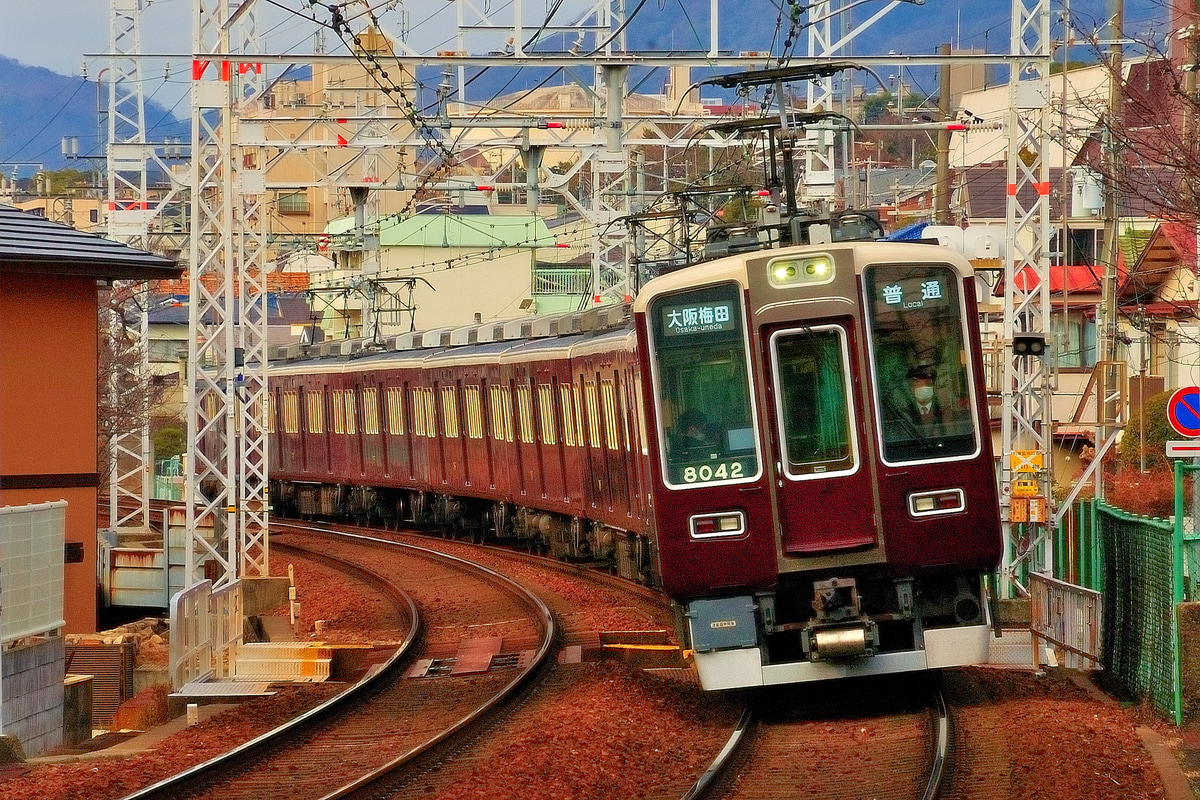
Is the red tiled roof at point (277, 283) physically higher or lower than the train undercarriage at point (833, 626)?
higher

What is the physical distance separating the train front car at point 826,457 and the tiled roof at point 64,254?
24.4ft

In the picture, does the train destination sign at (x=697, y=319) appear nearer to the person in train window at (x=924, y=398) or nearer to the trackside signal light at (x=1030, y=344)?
the person in train window at (x=924, y=398)

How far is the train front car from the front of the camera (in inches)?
384

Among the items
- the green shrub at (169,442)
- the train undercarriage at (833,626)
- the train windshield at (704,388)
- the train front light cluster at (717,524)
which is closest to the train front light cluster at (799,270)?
the train windshield at (704,388)

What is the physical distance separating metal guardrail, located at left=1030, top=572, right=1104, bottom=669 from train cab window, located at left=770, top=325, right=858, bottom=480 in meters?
2.20

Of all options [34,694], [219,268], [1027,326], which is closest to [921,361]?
[1027,326]

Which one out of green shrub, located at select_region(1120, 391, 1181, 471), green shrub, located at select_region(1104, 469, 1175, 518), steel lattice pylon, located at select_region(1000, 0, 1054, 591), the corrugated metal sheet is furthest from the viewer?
green shrub, located at select_region(1120, 391, 1181, 471)

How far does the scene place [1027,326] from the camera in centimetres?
1459

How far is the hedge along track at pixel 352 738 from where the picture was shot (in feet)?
29.4

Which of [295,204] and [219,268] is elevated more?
[295,204]

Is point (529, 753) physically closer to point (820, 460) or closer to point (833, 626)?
point (833, 626)

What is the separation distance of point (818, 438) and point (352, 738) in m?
3.21

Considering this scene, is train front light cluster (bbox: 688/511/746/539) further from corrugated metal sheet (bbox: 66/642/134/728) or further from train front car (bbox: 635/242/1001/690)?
corrugated metal sheet (bbox: 66/642/134/728)

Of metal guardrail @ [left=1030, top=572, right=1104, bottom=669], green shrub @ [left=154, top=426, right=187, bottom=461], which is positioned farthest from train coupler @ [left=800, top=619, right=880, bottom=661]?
green shrub @ [left=154, top=426, right=187, bottom=461]
